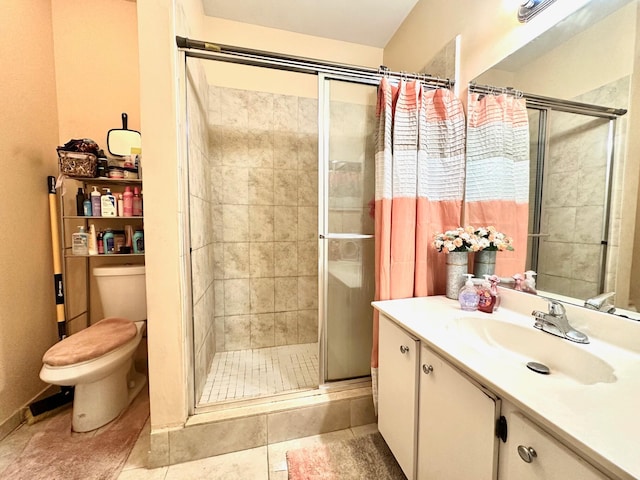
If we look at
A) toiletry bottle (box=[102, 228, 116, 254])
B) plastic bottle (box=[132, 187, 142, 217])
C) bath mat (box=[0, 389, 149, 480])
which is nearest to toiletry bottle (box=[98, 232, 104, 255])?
toiletry bottle (box=[102, 228, 116, 254])

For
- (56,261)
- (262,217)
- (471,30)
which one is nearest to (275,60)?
(471,30)

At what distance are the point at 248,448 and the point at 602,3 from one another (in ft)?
7.64

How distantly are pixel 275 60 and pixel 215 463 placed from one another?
6.54 feet

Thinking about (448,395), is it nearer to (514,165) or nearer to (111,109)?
(514,165)

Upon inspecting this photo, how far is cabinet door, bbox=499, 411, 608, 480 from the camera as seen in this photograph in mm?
475

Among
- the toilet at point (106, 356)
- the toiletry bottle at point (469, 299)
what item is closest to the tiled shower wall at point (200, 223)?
the toilet at point (106, 356)

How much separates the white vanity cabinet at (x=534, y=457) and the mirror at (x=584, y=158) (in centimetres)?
60

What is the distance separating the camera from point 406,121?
1325 mm

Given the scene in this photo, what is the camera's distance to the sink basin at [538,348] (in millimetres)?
740

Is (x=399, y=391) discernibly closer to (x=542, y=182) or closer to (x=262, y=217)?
(x=542, y=182)

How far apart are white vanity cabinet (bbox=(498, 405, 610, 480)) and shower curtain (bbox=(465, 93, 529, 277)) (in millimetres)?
791

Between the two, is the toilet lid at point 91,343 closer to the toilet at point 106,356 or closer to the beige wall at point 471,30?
the toilet at point 106,356

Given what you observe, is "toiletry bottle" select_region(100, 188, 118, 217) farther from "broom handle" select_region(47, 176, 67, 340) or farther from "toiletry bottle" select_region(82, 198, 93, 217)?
"broom handle" select_region(47, 176, 67, 340)

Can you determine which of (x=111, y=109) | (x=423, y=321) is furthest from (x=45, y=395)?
(x=423, y=321)
